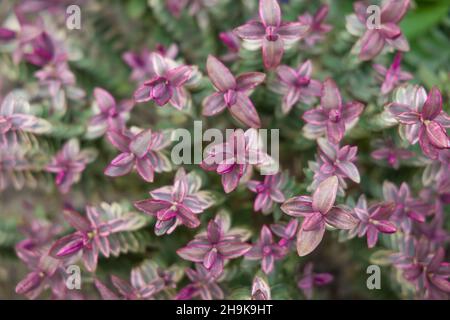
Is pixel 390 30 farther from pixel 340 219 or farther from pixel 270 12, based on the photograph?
pixel 340 219

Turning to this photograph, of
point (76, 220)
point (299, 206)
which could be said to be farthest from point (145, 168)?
point (299, 206)

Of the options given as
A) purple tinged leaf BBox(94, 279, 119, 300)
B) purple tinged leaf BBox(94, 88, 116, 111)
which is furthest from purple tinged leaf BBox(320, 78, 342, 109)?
purple tinged leaf BBox(94, 279, 119, 300)

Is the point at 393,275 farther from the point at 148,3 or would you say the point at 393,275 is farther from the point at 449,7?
the point at 148,3

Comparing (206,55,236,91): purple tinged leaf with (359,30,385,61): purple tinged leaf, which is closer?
(206,55,236,91): purple tinged leaf

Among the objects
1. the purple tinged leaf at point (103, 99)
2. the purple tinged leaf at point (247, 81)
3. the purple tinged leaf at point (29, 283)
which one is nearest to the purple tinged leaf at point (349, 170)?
the purple tinged leaf at point (247, 81)

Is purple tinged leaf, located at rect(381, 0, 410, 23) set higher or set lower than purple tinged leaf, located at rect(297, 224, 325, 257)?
higher

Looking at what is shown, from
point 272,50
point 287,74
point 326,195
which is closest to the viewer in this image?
point 326,195

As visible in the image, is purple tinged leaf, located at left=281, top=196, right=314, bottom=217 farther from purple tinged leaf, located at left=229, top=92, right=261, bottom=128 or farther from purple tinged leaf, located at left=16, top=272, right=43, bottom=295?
purple tinged leaf, located at left=16, top=272, right=43, bottom=295
